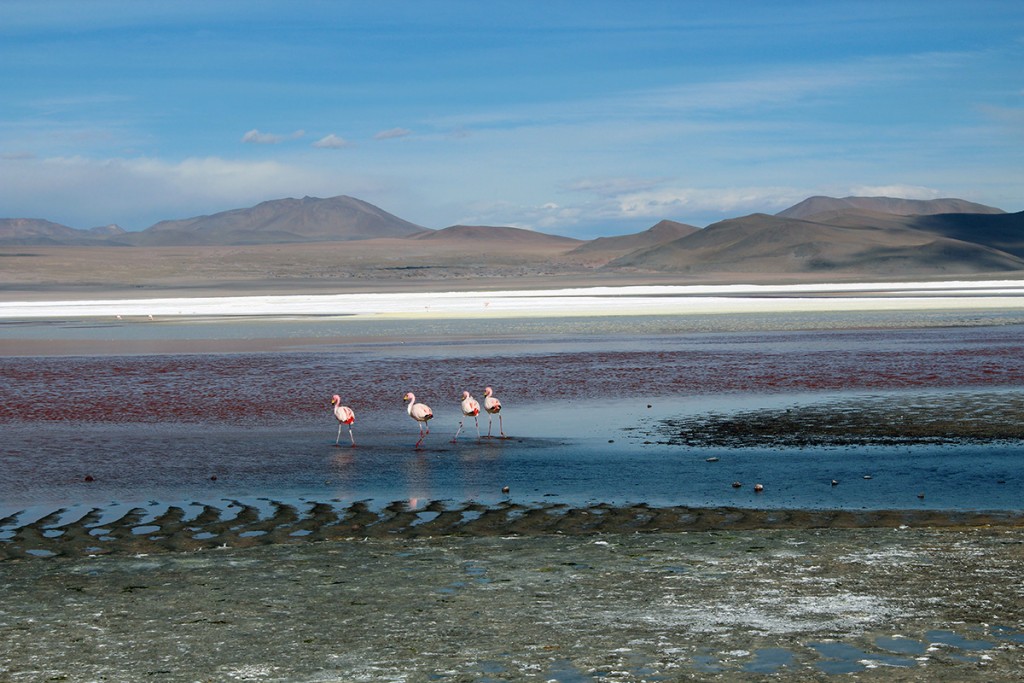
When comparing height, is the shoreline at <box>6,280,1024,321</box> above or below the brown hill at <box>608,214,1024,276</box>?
below

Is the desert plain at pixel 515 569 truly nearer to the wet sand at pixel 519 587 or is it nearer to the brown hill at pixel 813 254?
the wet sand at pixel 519 587

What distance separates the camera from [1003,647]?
6.61 metres

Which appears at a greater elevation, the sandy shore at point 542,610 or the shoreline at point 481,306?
the shoreline at point 481,306

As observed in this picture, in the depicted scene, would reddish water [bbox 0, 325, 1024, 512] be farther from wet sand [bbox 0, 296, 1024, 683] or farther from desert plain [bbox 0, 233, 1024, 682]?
wet sand [bbox 0, 296, 1024, 683]

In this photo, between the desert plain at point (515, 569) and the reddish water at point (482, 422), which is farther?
the reddish water at point (482, 422)

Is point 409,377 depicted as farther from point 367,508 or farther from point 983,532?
point 983,532

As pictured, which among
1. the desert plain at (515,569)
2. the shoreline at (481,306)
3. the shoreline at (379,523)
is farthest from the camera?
the shoreline at (481,306)

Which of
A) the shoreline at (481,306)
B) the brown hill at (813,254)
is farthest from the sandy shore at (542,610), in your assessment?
the brown hill at (813,254)

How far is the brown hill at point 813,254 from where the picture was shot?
15050 cm

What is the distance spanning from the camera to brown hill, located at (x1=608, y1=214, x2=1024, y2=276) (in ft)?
494

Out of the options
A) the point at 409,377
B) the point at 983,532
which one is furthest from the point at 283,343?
the point at 983,532

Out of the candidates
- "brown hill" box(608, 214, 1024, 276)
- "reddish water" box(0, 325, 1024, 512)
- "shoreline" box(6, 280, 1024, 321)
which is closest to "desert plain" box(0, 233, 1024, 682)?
"reddish water" box(0, 325, 1024, 512)

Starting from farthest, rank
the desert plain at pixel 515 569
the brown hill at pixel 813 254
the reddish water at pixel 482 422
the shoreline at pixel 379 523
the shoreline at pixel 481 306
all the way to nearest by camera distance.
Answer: the brown hill at pixel 813 254 → the shoreline at pixel 481 306 → the reddish water at pixel 482 422 → the shoreline at pixel 379 523 → the desert plain at pixel 515 569

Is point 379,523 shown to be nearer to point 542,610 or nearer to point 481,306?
point 542,610
